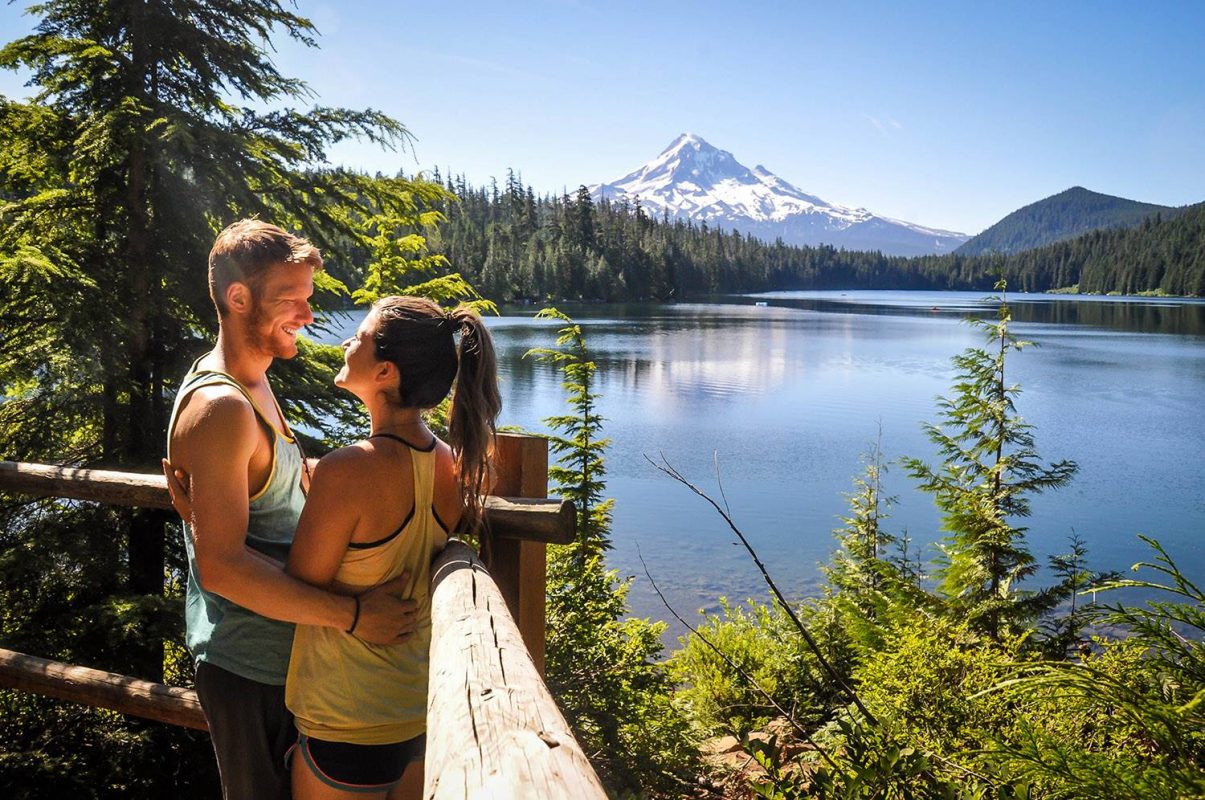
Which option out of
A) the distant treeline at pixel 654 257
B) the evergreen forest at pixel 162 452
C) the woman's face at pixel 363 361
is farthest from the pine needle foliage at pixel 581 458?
the distant treeline at pixel 654 257

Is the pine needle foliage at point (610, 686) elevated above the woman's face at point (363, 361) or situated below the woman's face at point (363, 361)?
below

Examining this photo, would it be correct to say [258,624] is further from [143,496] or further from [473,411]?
[143,496]

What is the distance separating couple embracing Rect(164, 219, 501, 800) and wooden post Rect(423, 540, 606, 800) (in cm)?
31

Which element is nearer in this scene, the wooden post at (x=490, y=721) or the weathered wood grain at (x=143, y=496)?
the wooden post at (x=490, y=721)

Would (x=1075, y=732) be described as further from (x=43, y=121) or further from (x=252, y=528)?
(x=43, y=121)

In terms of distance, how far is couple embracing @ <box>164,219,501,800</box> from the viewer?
1.85 meters

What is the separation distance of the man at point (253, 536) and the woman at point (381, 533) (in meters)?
0.07

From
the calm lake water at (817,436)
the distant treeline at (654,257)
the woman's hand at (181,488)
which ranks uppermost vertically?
the distant treeline at (654,257)

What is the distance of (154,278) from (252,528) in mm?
5412

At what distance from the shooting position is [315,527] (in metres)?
1.88

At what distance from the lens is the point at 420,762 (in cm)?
204

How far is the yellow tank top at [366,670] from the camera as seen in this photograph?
1920 mm

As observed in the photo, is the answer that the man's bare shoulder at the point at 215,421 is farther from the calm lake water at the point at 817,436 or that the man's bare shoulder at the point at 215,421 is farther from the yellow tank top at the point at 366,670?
the calm lake water at the point at 817,436

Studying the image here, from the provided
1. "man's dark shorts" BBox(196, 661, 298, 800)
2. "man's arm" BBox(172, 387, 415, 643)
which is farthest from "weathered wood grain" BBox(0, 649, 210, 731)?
"man's arm" BBox(172, 387, 415, 643)
